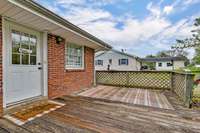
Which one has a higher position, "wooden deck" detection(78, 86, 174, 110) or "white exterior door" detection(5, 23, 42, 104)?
"white exterior door" detection(5, 23, 42, 104)

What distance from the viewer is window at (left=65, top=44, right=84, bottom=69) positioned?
525cm

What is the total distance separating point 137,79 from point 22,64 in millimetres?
5378

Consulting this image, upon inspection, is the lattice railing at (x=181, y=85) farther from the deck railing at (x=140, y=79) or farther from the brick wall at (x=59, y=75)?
the brick wall at (x=59, y=75)

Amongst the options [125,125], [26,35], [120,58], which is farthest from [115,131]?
[120,58]

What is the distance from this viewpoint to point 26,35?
339 cm

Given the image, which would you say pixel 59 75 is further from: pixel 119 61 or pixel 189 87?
pixel 119 61

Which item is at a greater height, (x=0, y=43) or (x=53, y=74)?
(x=0, y=43)

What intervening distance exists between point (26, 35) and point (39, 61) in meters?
0.78

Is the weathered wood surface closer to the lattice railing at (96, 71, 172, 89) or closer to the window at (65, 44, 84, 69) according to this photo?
the window at (65, 44, 84, 69)

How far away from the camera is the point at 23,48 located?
3.29m

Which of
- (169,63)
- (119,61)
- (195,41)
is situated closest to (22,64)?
(195,41)

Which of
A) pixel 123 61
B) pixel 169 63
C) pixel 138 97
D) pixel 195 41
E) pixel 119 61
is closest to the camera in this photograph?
pixel 138 97

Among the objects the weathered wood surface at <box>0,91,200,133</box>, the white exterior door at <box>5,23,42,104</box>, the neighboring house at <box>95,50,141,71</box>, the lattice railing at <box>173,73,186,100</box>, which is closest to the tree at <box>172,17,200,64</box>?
the neighboring house at <box>95,50,141,71</box>

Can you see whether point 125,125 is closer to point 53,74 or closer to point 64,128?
point 64,128
